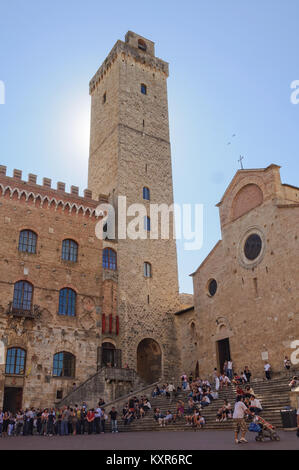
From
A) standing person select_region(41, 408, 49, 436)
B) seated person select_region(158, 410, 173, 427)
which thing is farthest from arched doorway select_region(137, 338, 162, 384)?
standing person select_region(41, 408, 49, 436)

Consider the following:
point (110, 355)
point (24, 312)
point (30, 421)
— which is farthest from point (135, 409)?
point (24, 312)

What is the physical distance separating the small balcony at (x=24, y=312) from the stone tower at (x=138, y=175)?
209 inches

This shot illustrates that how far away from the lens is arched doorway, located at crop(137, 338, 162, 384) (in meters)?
30.5

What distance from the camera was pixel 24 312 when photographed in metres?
24.8

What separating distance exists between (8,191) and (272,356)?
18012 millimetres

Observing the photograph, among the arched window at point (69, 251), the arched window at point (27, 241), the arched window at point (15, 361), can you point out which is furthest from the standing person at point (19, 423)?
the arched window at point (69, 251)

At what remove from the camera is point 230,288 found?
27266 mm

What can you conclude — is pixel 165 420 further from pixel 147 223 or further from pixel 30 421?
pixel 147 223

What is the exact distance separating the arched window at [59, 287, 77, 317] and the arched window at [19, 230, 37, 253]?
3.18m

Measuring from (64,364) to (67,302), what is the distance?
368 centimetres

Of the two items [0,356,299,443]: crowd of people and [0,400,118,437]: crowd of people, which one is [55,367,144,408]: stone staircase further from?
[0,400,118,437]: crowd of people

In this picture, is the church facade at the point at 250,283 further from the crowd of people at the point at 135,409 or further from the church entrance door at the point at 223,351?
the crowd of people at the point at 135,409

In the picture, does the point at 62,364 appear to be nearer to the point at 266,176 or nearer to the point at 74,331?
the point at 74,331
